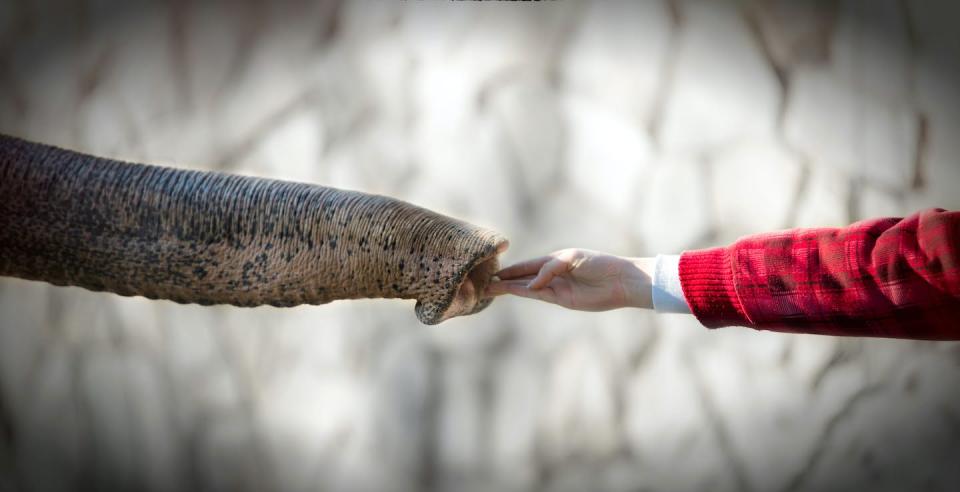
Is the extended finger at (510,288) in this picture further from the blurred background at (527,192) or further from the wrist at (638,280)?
the blurred background at (527,192)

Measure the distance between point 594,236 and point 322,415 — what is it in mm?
527

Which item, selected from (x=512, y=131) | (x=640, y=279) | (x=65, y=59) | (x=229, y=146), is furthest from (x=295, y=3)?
(x=640, y=279)

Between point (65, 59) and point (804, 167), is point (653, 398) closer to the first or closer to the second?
point (804, 167)

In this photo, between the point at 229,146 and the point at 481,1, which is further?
the point at 229,146

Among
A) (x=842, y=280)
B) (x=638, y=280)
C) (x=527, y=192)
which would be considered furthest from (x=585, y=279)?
(x=527, y=192)

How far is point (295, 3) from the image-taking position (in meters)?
1.34

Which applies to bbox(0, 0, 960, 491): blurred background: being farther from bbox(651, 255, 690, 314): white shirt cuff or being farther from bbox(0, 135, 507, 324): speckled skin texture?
bbox(0, 135, 507, 324): speckled skin texture

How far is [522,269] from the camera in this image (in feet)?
Result: 2.82

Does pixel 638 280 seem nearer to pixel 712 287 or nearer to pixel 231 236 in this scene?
pixel 712 287

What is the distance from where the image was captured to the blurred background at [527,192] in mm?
1076

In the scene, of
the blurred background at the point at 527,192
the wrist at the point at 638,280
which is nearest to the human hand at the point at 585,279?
the wrist at the point at 638,280

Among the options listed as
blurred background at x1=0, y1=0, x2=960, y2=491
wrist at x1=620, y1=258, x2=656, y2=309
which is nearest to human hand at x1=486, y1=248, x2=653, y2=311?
wrist at x1=620, y1=258, x2=656, y2=309

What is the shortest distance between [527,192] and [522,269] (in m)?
0.38

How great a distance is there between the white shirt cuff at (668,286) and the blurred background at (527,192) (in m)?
0.32
